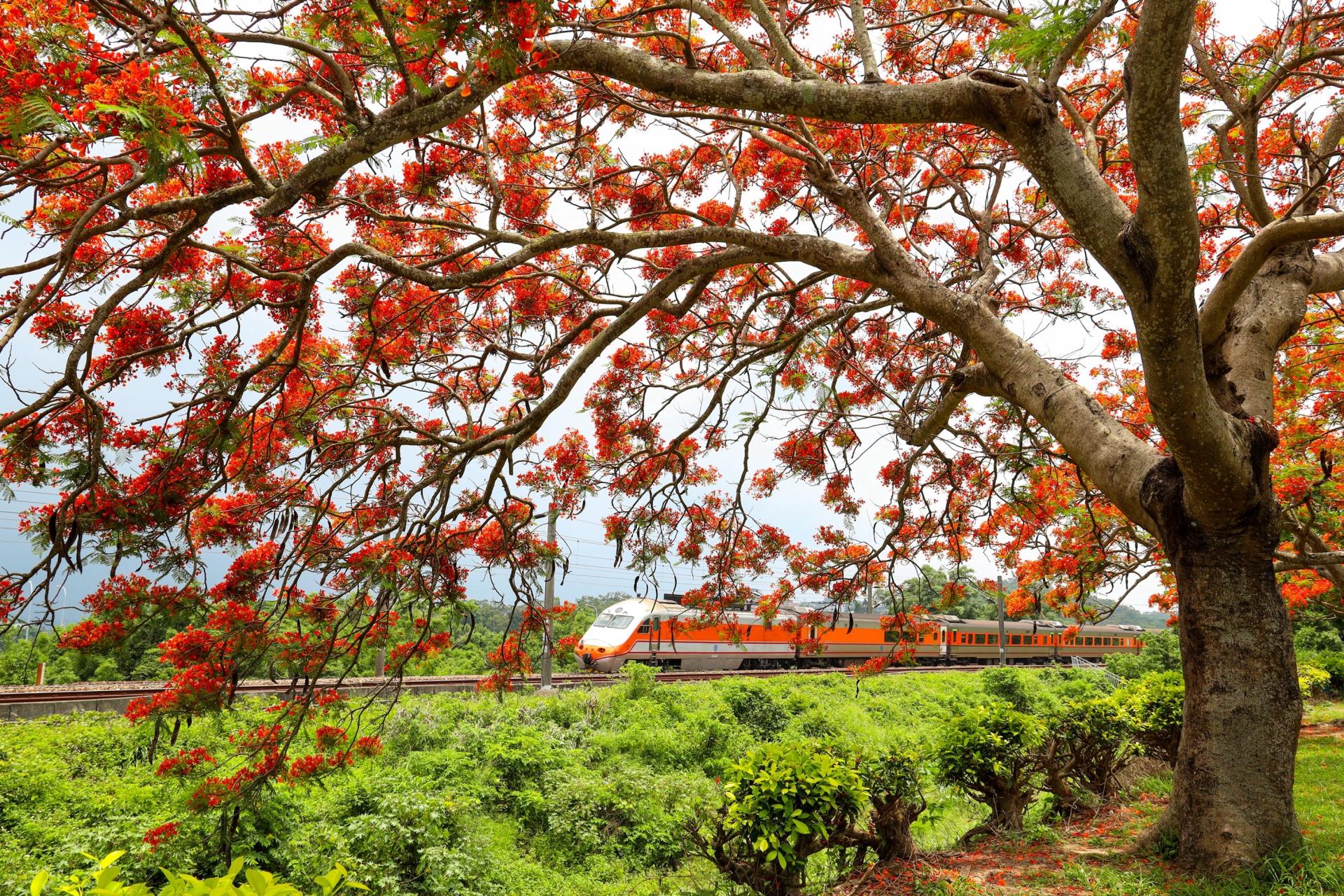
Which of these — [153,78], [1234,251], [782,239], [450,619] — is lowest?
[450,619]

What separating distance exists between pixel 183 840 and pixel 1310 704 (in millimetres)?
19394

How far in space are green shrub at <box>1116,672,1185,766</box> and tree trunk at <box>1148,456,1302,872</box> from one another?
297 cm

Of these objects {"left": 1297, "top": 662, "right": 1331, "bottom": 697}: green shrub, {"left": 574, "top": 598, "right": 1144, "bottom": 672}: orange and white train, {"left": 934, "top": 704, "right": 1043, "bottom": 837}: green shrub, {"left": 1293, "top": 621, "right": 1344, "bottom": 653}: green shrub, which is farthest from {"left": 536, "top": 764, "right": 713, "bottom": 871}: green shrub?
{"left": 1293, "top": 621, "right": 1344, "bottom": 653}: green shrub

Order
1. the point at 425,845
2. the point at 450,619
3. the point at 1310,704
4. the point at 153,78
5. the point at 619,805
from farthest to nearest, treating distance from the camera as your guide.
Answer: the point at 1310,704 → the point at 619,805 → the point at 425,845 → the point at 450,619 → the point at 153,78

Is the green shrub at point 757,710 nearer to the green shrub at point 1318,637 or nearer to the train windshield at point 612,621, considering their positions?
the train windshield at point 612,621

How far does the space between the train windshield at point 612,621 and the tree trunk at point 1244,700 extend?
1438cm

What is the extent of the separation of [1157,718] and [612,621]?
12876 millimetres

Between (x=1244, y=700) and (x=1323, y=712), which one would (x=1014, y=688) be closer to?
(x=1323, y=712)

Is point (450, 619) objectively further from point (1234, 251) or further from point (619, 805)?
point (1234, 251)

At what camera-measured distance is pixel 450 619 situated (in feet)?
15.4

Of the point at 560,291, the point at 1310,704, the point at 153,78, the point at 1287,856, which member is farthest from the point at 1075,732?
the point at 1310,704

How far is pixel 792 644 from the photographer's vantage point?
18094mm

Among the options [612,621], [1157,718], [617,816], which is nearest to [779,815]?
[617,816]

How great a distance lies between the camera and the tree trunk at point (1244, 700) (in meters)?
3.49
